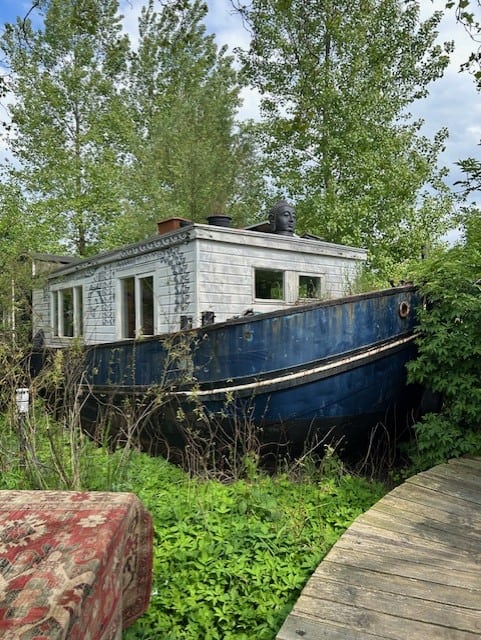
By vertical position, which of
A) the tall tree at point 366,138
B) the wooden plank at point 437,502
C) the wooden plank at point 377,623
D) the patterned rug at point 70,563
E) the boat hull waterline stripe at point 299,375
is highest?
the tall tree at point 366,138

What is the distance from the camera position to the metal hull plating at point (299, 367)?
17.0 ft

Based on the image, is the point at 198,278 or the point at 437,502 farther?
the point at 198,278

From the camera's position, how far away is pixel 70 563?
1493mm

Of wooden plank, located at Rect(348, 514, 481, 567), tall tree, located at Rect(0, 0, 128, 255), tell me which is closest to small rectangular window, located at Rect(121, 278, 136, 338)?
wooden plank, located at Rect(348, 514, 481, 567)

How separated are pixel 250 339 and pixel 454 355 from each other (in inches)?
82.5

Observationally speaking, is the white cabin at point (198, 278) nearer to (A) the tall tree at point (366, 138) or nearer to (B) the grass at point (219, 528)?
(B) the grass at point (219, 528)

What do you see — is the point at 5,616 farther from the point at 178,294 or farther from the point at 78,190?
the point at 78,190

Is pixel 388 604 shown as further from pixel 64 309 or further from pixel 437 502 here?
pixel 64 309

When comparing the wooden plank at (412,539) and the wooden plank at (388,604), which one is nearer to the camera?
the wooden plank at (388,604)

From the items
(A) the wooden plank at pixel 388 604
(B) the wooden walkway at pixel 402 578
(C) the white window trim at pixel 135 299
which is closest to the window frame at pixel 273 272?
(C) the white window trim at pixel 135 299

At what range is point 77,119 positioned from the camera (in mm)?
19031

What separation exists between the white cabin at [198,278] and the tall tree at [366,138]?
6.87m

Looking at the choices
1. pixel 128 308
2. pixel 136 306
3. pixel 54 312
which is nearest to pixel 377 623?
pixel 136 306

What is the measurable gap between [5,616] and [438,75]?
18.6m
